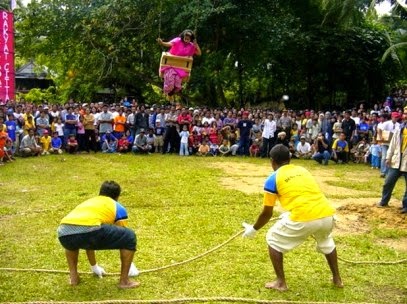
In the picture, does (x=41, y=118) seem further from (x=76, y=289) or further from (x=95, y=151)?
(x=76, y=289)

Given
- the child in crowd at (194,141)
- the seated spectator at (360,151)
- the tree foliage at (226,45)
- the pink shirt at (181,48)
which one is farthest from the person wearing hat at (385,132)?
the tree foliage at (226,45)

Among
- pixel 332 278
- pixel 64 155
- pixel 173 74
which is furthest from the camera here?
pixel 64 155

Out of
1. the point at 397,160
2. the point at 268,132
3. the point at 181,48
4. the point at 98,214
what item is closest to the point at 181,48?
the point at 181,48

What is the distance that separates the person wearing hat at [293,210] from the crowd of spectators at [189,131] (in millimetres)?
12074

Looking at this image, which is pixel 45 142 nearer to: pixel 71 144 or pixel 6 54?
pixel 71 144

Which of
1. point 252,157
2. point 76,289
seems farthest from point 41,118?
point 76,289

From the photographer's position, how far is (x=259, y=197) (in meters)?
10.8

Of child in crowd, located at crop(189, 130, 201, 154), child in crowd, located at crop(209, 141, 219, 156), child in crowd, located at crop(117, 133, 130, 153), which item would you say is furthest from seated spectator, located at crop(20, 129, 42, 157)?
child in crowd, located at crop(209, 141, 219, 156)

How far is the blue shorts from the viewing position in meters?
5.17

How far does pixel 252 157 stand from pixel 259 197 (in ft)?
26.6

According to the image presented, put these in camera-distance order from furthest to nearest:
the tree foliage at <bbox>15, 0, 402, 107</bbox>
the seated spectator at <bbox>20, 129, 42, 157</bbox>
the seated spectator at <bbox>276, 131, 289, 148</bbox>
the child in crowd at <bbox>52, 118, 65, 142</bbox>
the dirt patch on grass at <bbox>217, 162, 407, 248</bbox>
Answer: the tree foliage at <bbox>15, 0, 402, 107</bbox> < the child in crowd at <bbox>52, 118, 65, 142</bbox> < the seated spectator at <bbox>276, 131, 289, 148</bbox> < the seated spectator at <bbox>20, 129, 42, 157</bbox> < the dirt patch on grass at <bbox>217, 162, 407, 248</bbox>

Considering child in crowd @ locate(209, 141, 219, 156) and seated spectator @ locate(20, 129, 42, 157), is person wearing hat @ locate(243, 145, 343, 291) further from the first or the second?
child in crowd @ locate(209, 141, 219, 156)

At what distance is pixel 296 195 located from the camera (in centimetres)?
525

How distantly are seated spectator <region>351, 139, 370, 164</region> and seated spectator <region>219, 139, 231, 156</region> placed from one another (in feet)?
14.3
